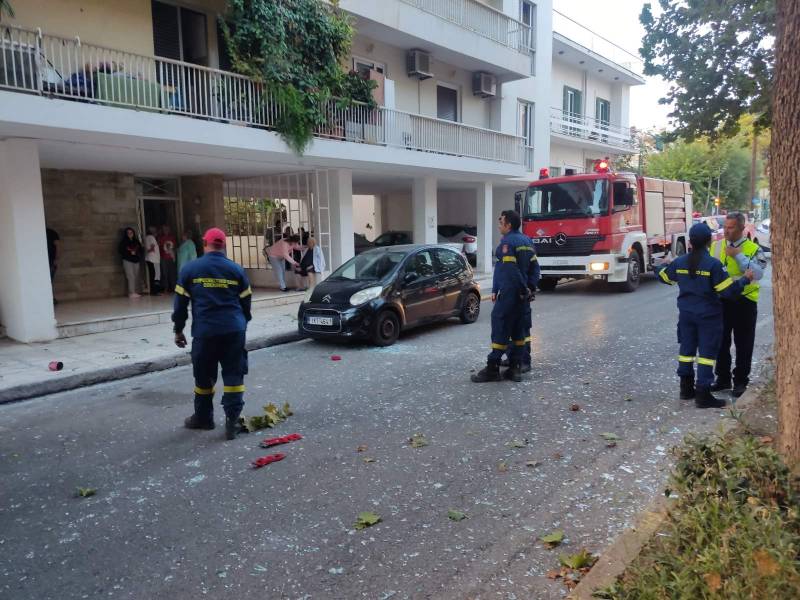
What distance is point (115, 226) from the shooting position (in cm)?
1396

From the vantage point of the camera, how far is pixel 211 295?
17.2ft

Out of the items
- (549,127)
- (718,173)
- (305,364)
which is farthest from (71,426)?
(718,173)

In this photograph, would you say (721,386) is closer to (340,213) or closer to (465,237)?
(340,213)

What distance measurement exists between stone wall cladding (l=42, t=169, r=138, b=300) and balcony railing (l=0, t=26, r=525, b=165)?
11.2 feet

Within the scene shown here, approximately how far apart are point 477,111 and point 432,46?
4.38 m

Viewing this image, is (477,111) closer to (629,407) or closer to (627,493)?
(629,407)

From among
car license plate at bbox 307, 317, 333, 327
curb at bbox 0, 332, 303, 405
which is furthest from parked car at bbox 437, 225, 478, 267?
curb at bbox 0, 332, 303, 405

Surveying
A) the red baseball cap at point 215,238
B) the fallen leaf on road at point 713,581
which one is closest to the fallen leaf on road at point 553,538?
the fallen leaf on road at point 713,581

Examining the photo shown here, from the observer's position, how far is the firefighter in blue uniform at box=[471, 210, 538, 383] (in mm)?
6734

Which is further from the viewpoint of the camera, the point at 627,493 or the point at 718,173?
the point at 718,173

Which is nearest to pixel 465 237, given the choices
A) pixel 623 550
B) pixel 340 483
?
pixel 340 483

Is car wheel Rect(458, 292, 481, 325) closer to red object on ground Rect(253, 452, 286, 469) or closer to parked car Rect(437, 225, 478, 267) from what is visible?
red object on ground Rect(253, 452, 286, 469)

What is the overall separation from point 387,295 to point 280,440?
4220mm

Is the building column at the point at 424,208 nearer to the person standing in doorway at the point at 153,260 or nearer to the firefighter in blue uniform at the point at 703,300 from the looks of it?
the person standing in doorway at the point at 153,260
